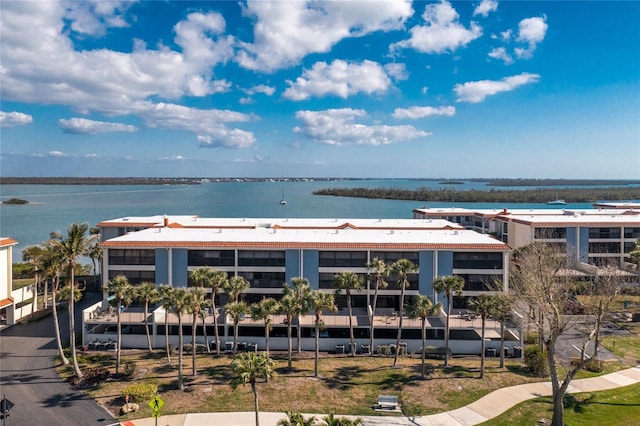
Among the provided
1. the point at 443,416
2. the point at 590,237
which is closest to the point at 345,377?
the point at 443,416

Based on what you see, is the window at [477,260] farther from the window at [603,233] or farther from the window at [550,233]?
the window at [603,233]

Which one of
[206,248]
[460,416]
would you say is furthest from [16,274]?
[460,416]

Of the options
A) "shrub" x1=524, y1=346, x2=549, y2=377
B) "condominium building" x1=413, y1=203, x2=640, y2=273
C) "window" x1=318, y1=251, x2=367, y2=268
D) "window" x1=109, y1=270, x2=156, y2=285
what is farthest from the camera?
"condominium building" x1=413, y1=203, x2=640, y2=273

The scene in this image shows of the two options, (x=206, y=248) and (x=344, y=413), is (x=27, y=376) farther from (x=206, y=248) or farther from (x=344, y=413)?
(x=344, y=413)

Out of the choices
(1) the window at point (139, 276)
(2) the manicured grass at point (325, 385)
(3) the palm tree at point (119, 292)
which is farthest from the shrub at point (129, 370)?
(1) the window at point (139, 276)

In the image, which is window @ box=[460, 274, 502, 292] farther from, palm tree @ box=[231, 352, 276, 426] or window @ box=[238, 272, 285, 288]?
palm tree @ box=[231, 352, 276, 426]

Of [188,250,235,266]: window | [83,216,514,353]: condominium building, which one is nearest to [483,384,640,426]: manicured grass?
[83,216,514,353]: condominium building
